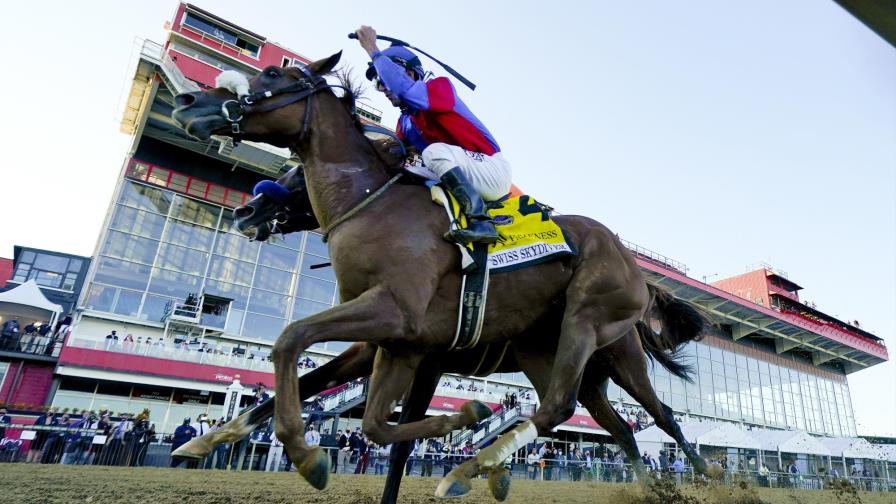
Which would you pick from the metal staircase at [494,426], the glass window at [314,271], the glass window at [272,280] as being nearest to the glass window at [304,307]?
the glass window at [272,280]

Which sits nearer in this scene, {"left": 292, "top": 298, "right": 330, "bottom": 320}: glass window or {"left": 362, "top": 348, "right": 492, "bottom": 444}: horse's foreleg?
{"left": 362, "top": 348, "right": 492, "bottom": 444}: horse's foreleg

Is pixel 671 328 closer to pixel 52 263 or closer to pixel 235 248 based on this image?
pixel 235 248

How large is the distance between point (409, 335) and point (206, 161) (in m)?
33.7

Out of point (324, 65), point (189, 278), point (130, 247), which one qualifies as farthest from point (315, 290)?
point (324, 65)

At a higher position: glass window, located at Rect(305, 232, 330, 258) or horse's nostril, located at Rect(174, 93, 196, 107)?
glass window, located at Rect(305, 232, 330, 258)

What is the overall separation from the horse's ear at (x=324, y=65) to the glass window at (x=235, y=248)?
30095 mm

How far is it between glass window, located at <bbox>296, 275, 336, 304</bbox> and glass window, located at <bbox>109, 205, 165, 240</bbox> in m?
8.49

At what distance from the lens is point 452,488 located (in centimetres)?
291

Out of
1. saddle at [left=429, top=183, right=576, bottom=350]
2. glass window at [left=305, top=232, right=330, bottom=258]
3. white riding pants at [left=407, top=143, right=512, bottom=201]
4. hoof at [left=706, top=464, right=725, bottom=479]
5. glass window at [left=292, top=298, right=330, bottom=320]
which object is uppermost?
glass window at [left=305, top=232, right=330, bottom=258]

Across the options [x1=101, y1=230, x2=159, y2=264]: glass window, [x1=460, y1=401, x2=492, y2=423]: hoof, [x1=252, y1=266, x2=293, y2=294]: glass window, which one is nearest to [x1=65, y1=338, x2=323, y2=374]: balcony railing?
[x1=252, y1=266, x2=293, y2=294]: glass window

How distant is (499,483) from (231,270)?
3136 centimetres

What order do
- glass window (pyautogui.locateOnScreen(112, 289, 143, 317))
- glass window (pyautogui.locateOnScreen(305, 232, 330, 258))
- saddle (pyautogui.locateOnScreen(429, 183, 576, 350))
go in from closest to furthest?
saddle (pyautogui.locateOnScreen(429, 183, 576, 350))
glass window (pyautogui.locateOnScreen(112, 289, 143, 317))
glass window (pyautogui.locateOnScreen(305, 232, 330, 258))

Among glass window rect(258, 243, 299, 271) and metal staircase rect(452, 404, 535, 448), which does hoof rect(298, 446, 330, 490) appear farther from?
glass window rect(258, 243, 299, 271)

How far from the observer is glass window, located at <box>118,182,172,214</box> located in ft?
98.3
